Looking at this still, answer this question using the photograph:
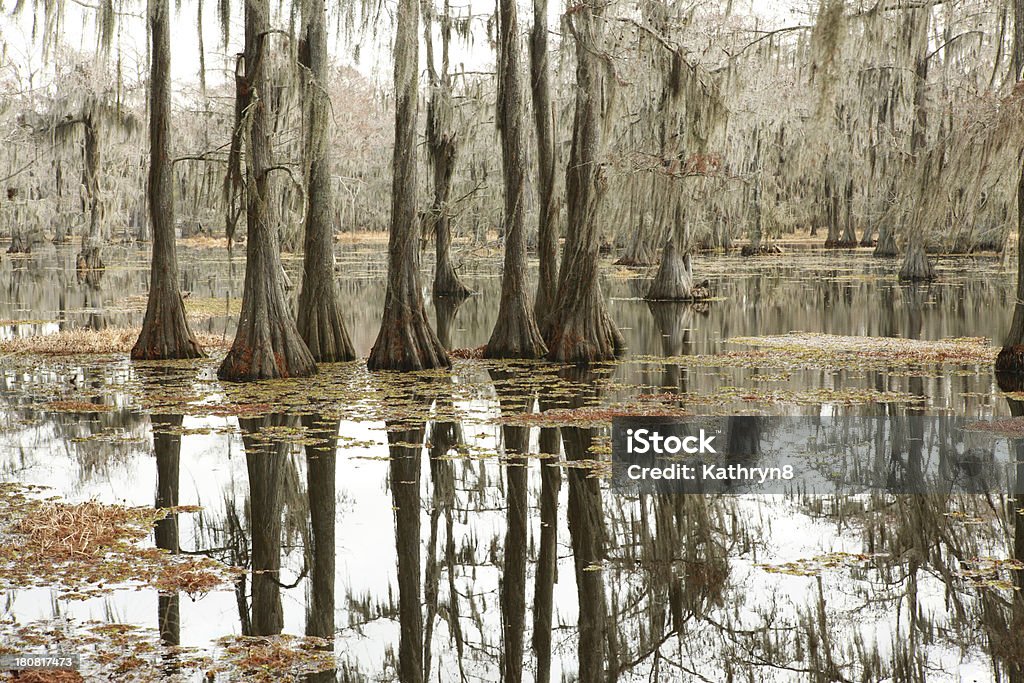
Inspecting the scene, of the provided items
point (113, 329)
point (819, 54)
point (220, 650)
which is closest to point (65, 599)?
point (220, 650)

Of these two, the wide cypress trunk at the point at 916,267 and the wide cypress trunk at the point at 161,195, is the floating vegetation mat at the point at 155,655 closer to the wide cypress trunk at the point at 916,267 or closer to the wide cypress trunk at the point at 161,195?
the wide cypress trunk at the point at 161,195

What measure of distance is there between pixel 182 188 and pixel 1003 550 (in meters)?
44.2

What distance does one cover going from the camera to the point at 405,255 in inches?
553

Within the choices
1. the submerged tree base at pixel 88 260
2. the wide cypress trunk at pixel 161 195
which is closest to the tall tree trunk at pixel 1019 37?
the wide cypress trunk at pixel 161 195

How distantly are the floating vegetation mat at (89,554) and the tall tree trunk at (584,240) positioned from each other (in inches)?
329

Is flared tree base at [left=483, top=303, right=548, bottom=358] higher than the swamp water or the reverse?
higher

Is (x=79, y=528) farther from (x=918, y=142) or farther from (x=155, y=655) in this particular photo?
(x=918, y=142)

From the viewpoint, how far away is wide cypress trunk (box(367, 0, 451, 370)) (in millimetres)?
13789

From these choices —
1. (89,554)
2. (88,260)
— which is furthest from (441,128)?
(88,260)

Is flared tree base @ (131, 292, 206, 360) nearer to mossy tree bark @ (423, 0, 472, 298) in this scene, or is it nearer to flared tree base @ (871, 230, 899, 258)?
mossy tree bark @ (423, 0, 472, 298)

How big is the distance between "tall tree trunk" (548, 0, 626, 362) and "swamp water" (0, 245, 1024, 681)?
126 centimetres

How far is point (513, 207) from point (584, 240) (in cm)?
121

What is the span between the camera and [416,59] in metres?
13.9

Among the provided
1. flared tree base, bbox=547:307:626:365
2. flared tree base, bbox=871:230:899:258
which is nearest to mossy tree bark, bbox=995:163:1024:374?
flared tree base, bbox=547:307:626:365
